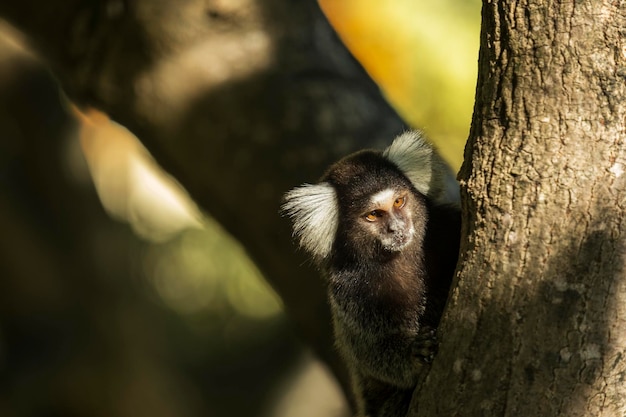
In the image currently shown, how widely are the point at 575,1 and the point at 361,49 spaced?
5376 millimetres

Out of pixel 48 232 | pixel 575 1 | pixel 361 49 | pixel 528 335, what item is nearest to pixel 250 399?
pixel 48 232

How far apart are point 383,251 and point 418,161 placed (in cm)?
40

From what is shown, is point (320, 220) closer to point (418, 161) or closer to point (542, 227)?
point (418, 161)

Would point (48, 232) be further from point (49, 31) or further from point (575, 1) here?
point (575, 1)

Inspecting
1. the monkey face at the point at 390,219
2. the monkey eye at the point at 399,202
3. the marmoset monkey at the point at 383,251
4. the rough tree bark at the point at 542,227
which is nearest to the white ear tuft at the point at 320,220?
the marmoset monkey at the point at 383,251

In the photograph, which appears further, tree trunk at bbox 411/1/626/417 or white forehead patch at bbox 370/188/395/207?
white forehead patch at bbox 370/188/395/207

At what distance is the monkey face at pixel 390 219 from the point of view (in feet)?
10.6

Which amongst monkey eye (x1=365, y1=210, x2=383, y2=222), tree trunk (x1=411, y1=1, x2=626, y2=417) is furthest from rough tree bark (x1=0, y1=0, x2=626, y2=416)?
monkey eye (x1=365, y1=210, x2=383, y2=222)

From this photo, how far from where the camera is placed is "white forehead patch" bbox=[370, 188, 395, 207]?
3273 millimetres

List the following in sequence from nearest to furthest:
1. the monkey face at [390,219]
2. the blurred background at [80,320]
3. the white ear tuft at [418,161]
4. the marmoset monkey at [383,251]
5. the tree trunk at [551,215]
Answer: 1. the tree trunk at [551,215]
2. the marmoset monkey at [383,251]
3. the monkey face at [390,219]
4. the white ear tuft at [418,161]
5. the blurred background at [80,320]

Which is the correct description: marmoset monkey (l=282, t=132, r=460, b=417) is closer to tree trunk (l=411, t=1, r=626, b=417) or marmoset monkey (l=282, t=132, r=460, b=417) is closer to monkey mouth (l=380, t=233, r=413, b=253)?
monkey mouth (l=380, t=233, r=413, b=253)

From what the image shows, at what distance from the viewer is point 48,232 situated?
580 cm

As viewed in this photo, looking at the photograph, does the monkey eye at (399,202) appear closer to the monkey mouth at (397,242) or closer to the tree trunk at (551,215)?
the monkey mouth at (397,242)

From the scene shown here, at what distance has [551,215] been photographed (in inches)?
83.1
